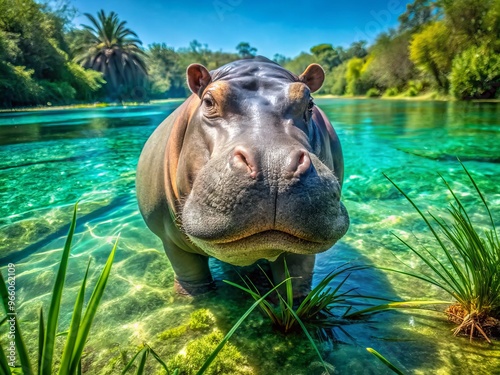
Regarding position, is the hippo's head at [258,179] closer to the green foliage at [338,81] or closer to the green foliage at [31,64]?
the green foliage at [31,64]

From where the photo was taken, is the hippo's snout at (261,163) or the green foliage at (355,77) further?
the green foliage at (355,77)

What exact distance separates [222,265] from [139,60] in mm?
60744

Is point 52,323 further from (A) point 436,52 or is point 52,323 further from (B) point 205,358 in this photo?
(A) point 436,52

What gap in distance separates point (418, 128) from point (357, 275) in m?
13.2

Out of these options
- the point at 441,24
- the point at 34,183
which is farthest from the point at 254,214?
the point at 441,24

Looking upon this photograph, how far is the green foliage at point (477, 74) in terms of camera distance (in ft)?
94.7

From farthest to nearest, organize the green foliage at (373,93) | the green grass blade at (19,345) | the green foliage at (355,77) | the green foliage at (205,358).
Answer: the green foliage at (355,77)
the green foliage at (373,93)
the green foliage at (205,358)
the green grass blade at (19,345)

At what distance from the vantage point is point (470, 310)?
2.34 meters

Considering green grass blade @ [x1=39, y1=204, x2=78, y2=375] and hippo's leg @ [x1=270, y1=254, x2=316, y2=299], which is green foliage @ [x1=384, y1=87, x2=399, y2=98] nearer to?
hippo's leg @ [x1=270, y1=254, x2=316, y2=299]

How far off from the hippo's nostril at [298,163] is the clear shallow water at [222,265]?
127 cm

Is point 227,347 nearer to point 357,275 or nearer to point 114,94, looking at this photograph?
point 357,275

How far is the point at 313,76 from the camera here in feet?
9.89

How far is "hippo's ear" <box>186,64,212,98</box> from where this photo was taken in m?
2.63

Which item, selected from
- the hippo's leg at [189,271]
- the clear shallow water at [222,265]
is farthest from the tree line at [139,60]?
the hippo's leg at [189,271]
